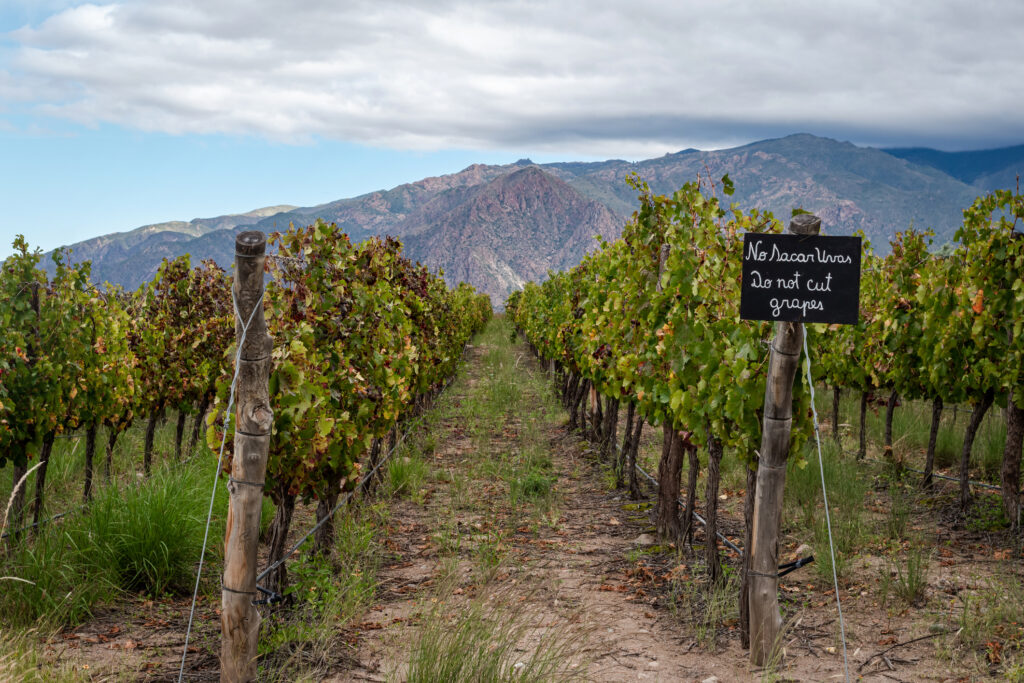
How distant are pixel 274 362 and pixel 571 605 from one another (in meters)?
2.66

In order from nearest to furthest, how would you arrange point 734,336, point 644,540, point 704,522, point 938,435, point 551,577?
point 734,336 < point 551,577 < point 644,540 < point 704,522 < point 938,435

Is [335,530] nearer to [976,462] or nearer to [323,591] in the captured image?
[323,591]

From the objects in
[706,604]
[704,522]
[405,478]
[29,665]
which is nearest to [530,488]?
[405,478]

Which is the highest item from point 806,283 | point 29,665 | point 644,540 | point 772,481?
point 806,283

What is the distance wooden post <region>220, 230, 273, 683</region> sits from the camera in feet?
12.2

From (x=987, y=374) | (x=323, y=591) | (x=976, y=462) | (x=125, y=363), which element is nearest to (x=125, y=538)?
(x=323, y=591)

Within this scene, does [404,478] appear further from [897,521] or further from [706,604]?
[897,521]

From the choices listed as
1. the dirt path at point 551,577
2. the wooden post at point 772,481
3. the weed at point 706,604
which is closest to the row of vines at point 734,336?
the weed at point 706,604

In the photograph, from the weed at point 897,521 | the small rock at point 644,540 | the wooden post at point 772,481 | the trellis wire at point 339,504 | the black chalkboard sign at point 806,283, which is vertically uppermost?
the black chalkboard sign at point 806,283

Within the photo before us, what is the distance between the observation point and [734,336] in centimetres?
491

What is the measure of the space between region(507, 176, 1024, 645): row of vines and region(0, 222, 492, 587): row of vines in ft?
7.25

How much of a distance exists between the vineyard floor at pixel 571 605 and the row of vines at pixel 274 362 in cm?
73

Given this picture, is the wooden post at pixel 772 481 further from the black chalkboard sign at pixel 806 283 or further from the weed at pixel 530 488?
the weed at pixel 530 488

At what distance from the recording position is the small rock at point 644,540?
703cm
